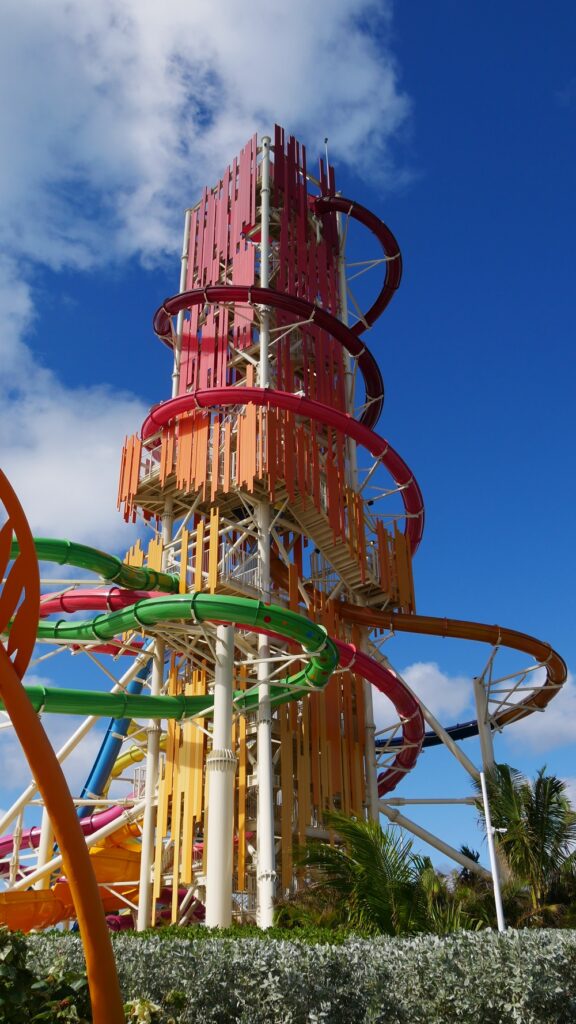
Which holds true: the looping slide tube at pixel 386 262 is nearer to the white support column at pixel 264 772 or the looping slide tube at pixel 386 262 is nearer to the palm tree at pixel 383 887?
the white support column at pixel 264 772

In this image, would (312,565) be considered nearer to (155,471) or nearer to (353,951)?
(155,471)

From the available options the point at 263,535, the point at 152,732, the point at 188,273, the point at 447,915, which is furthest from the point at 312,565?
the point at 447,915

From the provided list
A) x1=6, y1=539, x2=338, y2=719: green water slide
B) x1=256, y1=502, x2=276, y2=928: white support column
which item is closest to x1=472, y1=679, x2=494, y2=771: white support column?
x1=6, y1=539, x2=338, y2=719: green water slide

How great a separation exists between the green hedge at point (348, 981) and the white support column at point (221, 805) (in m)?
8.47

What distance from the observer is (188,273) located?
3328 centimetres

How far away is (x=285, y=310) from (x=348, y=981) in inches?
941

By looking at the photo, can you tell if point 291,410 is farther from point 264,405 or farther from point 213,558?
point 213,558

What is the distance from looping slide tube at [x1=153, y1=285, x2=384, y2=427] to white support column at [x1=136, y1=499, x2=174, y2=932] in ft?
29.4

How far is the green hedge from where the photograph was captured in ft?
27.6

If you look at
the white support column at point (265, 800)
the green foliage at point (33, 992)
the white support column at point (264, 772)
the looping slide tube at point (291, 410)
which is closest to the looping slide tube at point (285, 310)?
→ the looping slide tube at point (291, 410)

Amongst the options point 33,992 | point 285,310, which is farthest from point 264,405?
point 33,992

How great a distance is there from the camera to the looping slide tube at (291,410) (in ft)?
86.0

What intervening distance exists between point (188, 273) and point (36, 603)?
90.9 feet

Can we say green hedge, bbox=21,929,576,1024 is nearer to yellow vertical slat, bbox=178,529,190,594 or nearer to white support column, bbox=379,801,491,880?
yellow vertical slat, bbox=178,529,190,594
